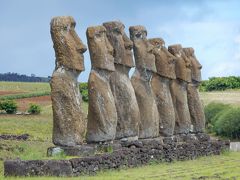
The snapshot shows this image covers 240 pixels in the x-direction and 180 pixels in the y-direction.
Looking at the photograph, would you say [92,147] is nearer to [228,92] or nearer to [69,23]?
[69,23]

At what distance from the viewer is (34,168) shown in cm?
1659

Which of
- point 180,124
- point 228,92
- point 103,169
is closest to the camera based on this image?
point 103,169

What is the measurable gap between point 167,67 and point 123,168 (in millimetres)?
6581

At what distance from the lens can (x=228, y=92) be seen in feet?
222

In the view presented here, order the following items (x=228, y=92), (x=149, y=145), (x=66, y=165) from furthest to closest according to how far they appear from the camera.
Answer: (x=228, y=92) → (x=149, y=145) → (x=66, y=165)

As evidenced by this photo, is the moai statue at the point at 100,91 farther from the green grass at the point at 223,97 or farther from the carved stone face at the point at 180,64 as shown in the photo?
the green grass at the point at 223,97

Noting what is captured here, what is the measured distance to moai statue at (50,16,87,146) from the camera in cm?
1811

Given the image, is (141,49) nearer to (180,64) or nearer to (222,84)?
(180,64)

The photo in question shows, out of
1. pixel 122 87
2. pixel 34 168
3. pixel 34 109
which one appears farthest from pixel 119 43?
pixel 34 109

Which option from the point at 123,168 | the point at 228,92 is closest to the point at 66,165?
the point at 123,168

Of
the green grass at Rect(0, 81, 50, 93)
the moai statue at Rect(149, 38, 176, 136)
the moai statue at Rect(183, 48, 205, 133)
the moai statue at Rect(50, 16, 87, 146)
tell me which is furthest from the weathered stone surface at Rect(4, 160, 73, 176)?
the green grass at Rect(0, 81, 50, 93)

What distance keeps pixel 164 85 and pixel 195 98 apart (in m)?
3.14

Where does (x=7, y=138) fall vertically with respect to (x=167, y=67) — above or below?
below

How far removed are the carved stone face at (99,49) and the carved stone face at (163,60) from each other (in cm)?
492
